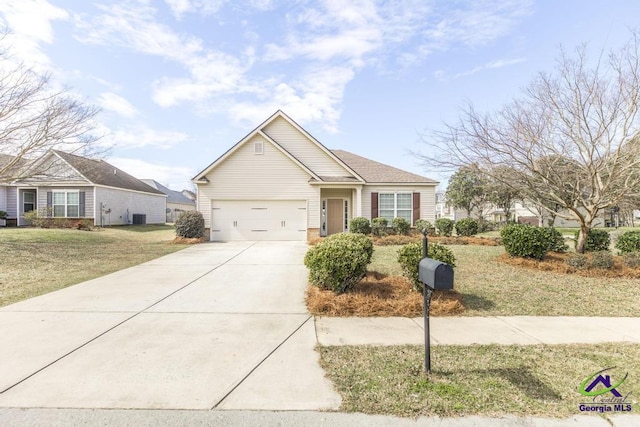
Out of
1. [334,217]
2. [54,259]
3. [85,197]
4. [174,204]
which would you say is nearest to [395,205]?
[334,217]

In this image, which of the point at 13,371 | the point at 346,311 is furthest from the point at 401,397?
the point at 13,371

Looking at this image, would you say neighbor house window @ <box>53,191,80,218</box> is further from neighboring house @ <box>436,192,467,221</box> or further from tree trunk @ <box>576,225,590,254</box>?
neighboring house @ <box>436,192,467,221</box>

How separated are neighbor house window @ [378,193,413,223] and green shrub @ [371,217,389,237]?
Result: 123 cm

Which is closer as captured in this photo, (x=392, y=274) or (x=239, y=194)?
(x=392, y=274)

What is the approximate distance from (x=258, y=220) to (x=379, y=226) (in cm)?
632

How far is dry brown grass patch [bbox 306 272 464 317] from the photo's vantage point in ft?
17.2

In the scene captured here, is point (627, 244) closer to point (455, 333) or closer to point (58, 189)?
point (455, 333)

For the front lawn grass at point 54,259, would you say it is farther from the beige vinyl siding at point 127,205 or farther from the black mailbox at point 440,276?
the black mailbox at point 440,276

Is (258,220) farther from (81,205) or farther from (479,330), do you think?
(81,205)

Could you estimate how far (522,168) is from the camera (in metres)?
9.34

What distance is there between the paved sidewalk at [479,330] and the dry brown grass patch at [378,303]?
0.58ft

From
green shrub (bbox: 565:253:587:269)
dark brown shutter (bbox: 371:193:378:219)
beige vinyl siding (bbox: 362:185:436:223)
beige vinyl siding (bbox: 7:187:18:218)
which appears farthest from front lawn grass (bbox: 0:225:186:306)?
green shrub (bbox: 565:253:587:269)

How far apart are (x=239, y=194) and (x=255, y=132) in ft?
11.0

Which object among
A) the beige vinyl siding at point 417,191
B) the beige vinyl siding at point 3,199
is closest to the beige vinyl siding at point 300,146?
the beige vinyl siding at point 417,191
